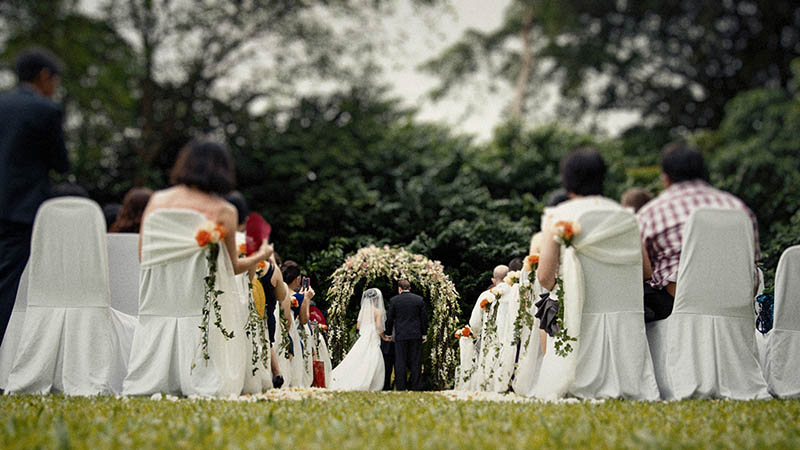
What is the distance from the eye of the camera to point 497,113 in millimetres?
28484

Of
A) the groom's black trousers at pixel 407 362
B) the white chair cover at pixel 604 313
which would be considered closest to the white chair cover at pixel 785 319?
the white chair cover at pixel 604 313

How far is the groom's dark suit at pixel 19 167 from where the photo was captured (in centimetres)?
478

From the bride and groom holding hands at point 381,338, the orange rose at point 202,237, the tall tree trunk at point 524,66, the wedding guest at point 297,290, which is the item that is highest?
the tall tree trunk at point 524,66

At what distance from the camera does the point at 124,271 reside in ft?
22.1

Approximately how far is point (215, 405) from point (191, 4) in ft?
48.3

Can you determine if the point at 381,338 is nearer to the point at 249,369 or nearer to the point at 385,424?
the point at 249,369

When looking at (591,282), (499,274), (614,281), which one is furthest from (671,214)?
(499,274)

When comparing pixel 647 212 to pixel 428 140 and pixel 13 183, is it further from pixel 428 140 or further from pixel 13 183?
pixel 428 140

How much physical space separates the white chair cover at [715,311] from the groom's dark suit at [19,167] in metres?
4.41

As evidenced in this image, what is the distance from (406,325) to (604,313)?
2.43 meters

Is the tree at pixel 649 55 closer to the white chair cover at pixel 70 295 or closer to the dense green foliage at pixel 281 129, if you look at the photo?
the dense green foliage at pixel 281 129

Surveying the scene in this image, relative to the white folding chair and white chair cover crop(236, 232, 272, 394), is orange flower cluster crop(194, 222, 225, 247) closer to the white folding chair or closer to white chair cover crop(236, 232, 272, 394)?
white chair cover crop(236, 232, 272, 394)

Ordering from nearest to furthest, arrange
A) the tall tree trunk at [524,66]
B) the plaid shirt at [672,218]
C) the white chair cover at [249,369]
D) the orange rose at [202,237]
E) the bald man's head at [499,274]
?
1. the orange rose at [202,237]
2. the plaid shirt at [672,218]
3. the white chair cover at [249,369]
4. the bald man's head at [499,274]
5. the tall tree trunk at [524,66]

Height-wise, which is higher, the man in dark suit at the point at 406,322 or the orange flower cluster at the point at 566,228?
the orange flower cluster at the point at 566,228
